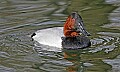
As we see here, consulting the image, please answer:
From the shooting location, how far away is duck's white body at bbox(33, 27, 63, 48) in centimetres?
827

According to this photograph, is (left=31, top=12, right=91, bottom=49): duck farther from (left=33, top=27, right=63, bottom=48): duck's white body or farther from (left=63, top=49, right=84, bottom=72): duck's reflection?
(left=63, top=49, right=84, bottom=72): duck's reflection

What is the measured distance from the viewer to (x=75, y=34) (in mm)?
8383

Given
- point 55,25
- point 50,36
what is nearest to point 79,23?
point 50,36

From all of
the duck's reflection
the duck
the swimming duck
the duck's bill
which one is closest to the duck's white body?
the duck

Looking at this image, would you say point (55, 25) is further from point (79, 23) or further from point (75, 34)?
point (79, 23)

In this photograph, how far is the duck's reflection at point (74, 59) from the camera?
23.0 feet

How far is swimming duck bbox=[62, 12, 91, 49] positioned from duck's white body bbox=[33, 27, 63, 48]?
108 millimetres

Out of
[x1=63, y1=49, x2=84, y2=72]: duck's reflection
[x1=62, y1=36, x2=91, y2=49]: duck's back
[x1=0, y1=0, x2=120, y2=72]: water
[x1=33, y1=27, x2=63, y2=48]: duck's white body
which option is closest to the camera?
[x1=63, y1=49, x2=84, y2=72]: duck's reflection

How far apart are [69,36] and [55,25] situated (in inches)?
39.6

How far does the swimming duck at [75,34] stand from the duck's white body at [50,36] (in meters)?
0.11

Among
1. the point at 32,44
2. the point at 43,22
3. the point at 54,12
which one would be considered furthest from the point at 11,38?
the point at 54,12

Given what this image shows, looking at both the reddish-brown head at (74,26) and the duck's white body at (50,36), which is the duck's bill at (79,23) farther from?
the duck's white body at (50,36)

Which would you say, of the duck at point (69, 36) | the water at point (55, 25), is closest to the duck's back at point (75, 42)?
the duck at point (69, 36)

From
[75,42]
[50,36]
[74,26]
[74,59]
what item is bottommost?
[74,59]
